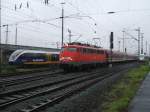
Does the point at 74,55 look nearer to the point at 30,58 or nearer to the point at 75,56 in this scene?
the point at 75,56

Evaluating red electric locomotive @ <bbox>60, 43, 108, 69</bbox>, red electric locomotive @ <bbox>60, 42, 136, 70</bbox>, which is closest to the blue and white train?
red electric locomotive @ <bbox>60, 42, 136, 70</bbox>

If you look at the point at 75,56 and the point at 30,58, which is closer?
the point at 75,56

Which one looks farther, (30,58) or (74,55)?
(30,58)

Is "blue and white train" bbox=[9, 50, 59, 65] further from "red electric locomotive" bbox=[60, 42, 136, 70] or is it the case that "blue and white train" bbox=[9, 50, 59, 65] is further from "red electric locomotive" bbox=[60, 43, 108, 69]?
"red electric locomotive" bbox=[60, 43, 108, 69]

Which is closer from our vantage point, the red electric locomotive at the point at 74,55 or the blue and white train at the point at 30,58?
the red electric locomotive at the point at 74,55

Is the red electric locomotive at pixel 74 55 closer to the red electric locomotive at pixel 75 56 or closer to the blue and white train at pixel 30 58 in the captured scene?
the red electric locomotive at pixel 75 56

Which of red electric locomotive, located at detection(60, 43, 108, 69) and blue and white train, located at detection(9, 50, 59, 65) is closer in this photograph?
red electric locomotive, located at detection(60, 43, 108, 69)

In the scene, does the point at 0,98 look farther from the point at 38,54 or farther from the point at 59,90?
the point at 38,54

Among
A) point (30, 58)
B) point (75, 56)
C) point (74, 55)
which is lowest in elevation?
point (30, 58)

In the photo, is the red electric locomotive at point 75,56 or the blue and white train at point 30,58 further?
the blue and white train at point 30,58

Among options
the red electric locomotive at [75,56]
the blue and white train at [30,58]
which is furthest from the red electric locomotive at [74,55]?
the blue and white train at [30,58]

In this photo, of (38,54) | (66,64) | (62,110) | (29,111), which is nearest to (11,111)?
(29,111)

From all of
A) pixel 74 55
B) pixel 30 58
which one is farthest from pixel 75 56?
pixel 30 58

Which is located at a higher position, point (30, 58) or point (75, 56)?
point (75, 56)
